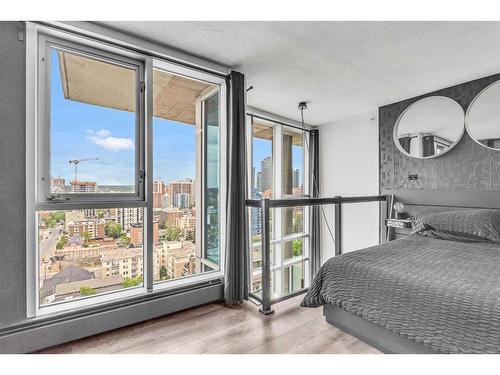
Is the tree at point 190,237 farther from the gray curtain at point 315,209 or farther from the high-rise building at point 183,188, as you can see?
the gray curtain at point 315,209

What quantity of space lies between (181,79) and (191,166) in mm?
897

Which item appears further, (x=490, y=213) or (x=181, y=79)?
(x=181, y=79)

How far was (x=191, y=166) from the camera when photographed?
111 inches

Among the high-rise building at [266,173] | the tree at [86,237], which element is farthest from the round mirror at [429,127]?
the tree at [86,237]

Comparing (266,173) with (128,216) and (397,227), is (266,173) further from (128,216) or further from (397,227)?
(128,216)

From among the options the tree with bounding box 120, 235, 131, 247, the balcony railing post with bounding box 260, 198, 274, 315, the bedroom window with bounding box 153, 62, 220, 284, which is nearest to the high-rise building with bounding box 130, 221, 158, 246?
the tree with bounding box 120, 235, 131, 247

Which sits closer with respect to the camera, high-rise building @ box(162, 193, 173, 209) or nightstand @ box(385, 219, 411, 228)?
high-rise building @ box(162, 193, 173, 209)

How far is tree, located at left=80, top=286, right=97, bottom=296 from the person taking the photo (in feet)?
6.74

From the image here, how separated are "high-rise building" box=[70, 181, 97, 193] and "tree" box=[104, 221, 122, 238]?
31cm

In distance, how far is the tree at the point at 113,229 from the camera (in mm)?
2139

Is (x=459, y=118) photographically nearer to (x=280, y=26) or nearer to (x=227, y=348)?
(x=280, y=26)

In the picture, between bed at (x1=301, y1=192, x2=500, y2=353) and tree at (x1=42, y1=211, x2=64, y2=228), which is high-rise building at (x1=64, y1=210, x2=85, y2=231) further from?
bed at (x1=301, y1=192, x2=500, y2=353)

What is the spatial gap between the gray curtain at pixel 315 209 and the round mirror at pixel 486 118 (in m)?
2.22
